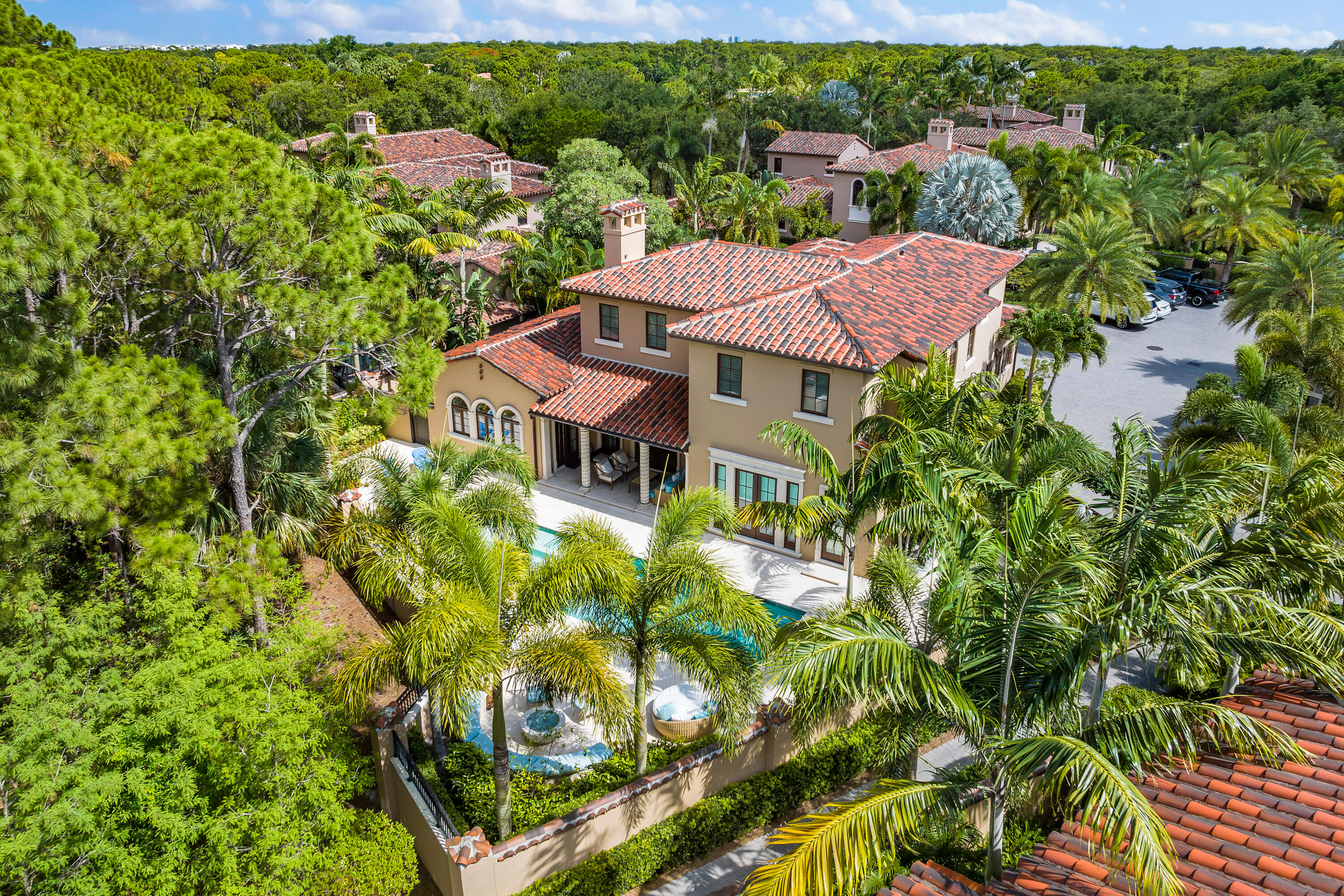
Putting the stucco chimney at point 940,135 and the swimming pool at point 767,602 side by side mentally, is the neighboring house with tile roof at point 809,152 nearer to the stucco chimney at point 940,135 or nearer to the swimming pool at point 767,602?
the stucco chimney at point 940,135

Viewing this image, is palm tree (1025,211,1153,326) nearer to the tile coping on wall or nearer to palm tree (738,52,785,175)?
the tile coping on wall

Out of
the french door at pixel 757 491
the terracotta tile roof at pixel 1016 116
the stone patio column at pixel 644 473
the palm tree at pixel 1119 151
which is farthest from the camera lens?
the terracotta tile roof at pixel 1016 116

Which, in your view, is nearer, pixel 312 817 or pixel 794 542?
pixel 312 817

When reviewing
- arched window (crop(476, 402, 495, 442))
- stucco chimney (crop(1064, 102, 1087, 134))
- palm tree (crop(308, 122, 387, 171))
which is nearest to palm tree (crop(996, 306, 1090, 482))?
arched window (crop(476, 402, 495, 442))

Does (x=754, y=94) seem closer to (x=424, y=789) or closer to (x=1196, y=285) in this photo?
(x=1196, y=285)

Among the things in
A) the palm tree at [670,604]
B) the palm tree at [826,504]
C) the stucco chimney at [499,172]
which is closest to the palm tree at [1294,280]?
the palm tree at [826,504]

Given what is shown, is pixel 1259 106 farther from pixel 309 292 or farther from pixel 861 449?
pixel 309 292

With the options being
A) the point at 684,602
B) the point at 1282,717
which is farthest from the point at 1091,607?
the point at 684,602
